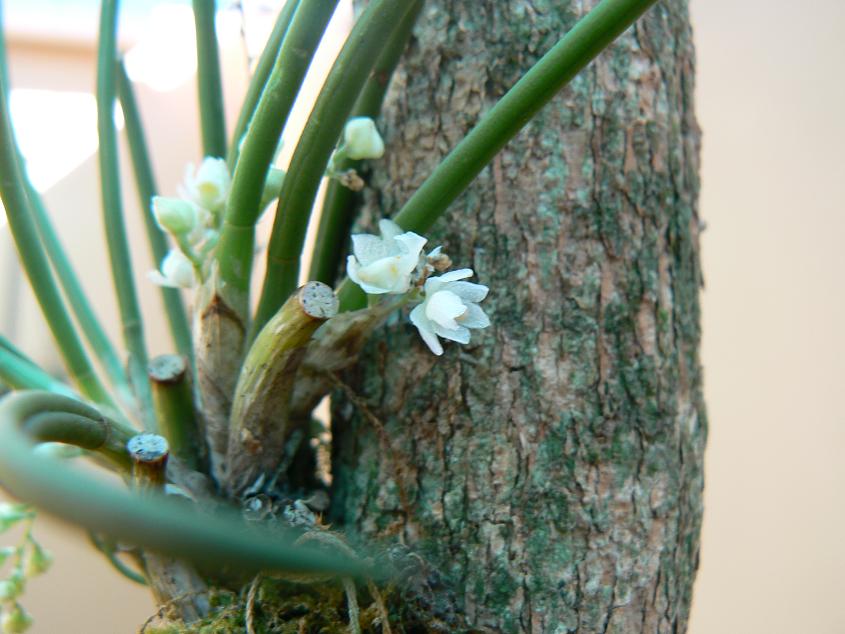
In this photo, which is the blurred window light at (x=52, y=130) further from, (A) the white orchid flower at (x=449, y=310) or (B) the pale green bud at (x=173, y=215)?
(A) the white orchid flower at (x=449, y=310)

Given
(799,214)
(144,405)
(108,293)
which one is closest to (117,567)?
(144,405)

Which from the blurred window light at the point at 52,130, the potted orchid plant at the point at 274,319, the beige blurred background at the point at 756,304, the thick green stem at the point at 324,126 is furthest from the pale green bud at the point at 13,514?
the blurred window light at the point at 52,130

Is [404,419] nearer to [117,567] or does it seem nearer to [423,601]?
[423,601]

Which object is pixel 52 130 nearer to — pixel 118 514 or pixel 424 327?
pixel 424 327

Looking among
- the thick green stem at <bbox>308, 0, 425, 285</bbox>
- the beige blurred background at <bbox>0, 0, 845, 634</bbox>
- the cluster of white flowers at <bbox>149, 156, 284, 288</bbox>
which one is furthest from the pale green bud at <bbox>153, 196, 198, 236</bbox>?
the beige blurred background at <bbox>0, 0, 845, 634</bbox>

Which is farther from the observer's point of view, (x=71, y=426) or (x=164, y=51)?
(x=164, y=51)

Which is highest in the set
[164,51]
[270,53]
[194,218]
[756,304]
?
[164,51]

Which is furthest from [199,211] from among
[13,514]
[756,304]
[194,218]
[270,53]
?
[756,304]
